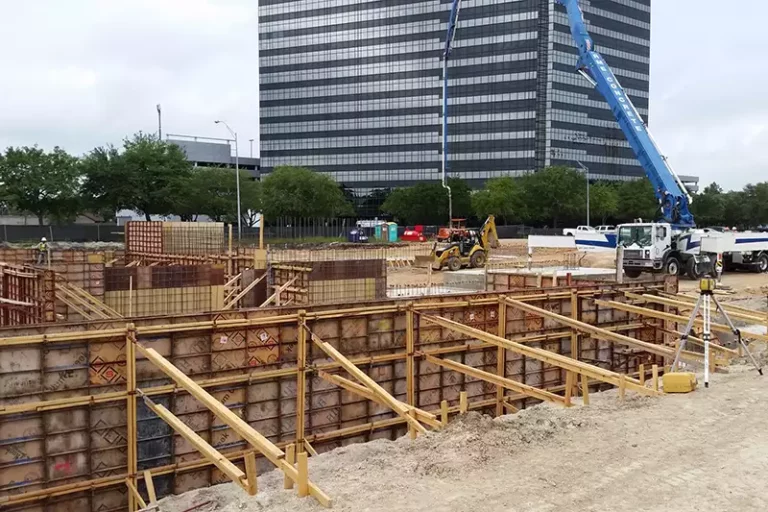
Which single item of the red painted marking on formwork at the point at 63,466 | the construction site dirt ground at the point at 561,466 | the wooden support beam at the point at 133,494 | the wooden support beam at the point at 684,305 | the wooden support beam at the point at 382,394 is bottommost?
the wooden support beam at the point at 133,494

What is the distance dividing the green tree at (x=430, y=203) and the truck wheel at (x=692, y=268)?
57.5m

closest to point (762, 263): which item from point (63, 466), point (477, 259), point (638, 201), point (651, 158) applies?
point (651, 158)

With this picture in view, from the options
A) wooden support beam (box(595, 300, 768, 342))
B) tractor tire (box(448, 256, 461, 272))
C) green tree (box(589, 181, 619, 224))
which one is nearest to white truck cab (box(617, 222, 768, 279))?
tractor tire (box(448, 256, 461, 272))

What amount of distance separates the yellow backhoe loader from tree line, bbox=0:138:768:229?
38109 mm

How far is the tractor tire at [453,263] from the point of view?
Answer: 35.2 m

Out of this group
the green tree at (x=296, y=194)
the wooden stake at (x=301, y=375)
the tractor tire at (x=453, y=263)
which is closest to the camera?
the wooden stake at (x=301, y=375)

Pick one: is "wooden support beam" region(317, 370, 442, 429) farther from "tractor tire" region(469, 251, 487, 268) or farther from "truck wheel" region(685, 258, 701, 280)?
"tractor tire" region(469, 251, 487, 268)

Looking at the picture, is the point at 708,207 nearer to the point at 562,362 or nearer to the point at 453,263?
the point at 453,263

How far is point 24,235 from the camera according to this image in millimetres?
63094

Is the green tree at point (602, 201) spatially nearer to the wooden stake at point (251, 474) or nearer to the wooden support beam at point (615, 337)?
the wooden support beam at point (615, 337)

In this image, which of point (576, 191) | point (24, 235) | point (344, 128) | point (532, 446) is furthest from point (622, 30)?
point (532, 446)

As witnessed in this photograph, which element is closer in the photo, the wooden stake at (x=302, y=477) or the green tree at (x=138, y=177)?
the wooden stake at (x=302, y=477)

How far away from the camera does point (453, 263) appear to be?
116 ft

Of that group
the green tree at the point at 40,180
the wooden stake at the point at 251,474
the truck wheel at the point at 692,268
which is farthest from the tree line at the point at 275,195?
the wooden stake at the point at 251,474
